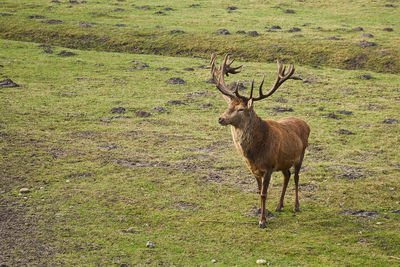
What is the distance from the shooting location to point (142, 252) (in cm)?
1031

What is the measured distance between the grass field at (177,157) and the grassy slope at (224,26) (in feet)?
0.71

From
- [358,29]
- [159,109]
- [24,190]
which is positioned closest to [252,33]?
[358,29]

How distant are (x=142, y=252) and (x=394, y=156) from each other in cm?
1056

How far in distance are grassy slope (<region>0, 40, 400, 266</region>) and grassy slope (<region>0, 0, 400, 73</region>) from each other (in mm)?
6727

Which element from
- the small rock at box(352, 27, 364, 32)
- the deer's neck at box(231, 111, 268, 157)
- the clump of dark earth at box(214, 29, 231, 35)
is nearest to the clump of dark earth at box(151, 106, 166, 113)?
the deer's neck at box(231, 111, 268, 157)

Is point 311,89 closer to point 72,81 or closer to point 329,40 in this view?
point 329,40

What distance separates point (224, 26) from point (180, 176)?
27.9 metres

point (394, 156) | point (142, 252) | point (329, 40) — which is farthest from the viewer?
point (329, 40)

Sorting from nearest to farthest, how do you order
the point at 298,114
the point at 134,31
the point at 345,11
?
the point at 298,114 → the point at 134,31 → the point at 345,11

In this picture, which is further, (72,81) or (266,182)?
(72,81)

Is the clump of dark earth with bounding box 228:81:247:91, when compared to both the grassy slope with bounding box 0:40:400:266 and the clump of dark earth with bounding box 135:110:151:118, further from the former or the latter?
the clump of dark earth with bounding box 135:110:151:118

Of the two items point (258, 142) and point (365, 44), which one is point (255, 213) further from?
point (365, 44)

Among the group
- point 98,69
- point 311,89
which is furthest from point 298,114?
point 98,69

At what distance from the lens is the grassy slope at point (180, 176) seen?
1066cm
